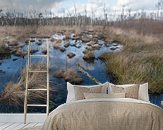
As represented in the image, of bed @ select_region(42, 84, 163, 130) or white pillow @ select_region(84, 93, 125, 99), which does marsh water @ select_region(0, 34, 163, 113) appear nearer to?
white pillow @ select_region(84, 93, 125, 99)

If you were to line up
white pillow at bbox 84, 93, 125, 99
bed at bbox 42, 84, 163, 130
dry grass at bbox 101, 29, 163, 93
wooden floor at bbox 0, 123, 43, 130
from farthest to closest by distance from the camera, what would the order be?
1. dry grass at bbox 101, 29, 163, 93
2. wooden floor at bbox 0, 123, 43, 130
3. white pillow at bbox 84, 93, 125, 99
4. bed at bbox 42, 84, 163, 130

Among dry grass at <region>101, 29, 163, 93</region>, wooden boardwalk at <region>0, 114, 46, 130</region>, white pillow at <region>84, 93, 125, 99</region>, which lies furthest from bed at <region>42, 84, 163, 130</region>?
wooden boardwalk at <region>0, 114, 46, 130</region>

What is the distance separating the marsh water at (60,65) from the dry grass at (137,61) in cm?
14

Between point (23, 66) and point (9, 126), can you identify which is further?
point (23, 66)

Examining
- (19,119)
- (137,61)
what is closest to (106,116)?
(137,61)

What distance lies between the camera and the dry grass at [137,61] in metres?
6.79

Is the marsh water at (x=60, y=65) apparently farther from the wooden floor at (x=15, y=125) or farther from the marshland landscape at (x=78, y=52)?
the wooden floor at (x=15, y=125)

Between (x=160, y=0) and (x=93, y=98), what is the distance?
2.84 metres

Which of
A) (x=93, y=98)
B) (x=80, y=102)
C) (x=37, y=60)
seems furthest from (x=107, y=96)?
(x=37, y=60)

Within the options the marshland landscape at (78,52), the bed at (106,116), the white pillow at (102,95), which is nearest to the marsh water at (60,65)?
the marshland landscape at (78,52)

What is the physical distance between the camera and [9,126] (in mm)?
6453

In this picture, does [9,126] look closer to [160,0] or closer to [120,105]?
[120,105]

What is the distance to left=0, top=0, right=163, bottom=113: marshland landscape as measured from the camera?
6854mm

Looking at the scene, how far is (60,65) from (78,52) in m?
0.43
